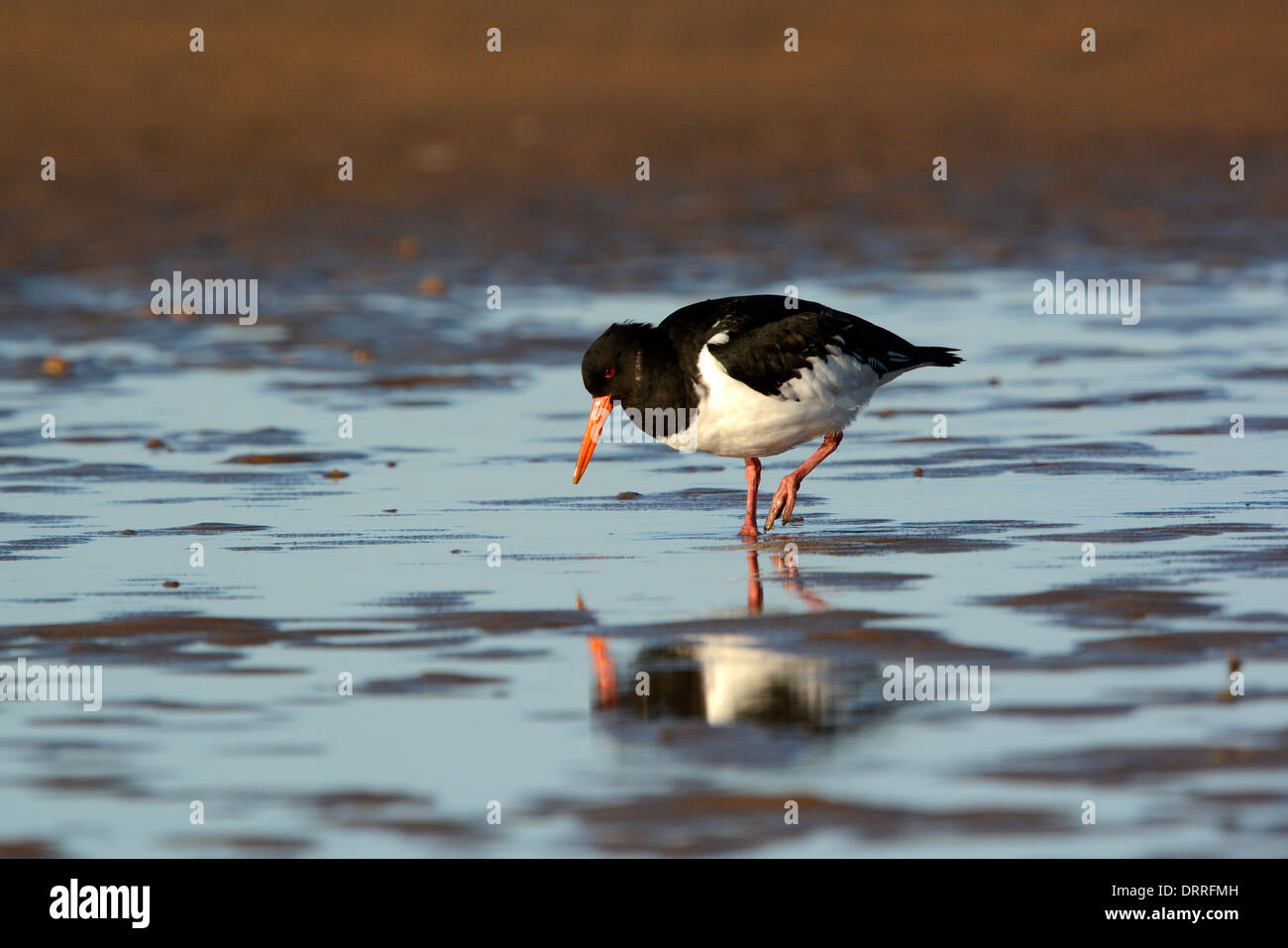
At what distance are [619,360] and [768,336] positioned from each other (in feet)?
2.12

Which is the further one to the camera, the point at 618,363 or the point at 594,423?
the point at 594,423

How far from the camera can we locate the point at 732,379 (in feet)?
30.4

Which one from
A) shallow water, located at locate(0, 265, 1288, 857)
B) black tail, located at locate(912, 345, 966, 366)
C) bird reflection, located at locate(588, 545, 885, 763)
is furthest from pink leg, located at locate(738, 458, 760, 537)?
bird reflection, located at locate(588, 545, 885, 763)

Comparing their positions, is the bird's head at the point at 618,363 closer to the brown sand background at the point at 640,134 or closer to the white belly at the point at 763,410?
the white belly at the point at 763,410

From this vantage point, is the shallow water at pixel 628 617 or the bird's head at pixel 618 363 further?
the bird's head at pixel 618 363

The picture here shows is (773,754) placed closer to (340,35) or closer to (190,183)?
(190,183)

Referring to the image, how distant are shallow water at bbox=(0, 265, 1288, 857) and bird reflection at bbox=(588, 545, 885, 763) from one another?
0.05 ft

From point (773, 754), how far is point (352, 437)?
247 inches

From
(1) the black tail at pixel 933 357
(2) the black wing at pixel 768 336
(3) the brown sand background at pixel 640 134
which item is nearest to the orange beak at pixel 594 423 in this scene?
(2) the black wing at pixel 768 336

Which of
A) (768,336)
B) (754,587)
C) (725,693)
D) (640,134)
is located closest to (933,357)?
(768,336)

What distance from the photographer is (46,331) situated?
16125 mm

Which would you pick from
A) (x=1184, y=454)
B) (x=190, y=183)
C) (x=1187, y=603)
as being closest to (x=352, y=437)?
(x=1184, y=454)

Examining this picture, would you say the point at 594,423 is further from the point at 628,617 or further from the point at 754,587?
the point at 628,617

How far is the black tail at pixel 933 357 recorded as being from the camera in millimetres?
10172
